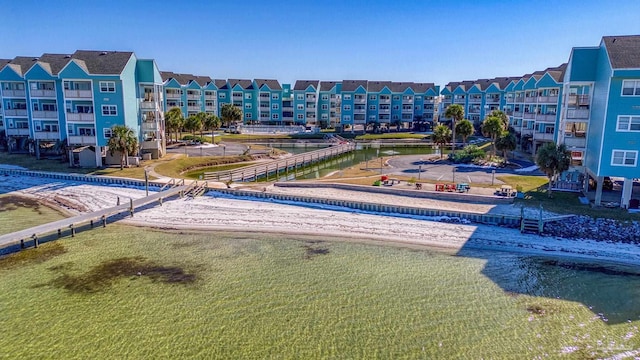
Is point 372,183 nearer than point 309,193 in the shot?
No

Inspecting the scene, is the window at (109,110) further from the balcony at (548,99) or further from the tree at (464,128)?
the balcony at (548,99)

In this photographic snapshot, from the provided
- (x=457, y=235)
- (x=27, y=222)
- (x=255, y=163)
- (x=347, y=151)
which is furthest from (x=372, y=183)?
(x=347, y=151)

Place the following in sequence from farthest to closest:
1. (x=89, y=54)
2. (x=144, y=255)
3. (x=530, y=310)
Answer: (x=89, y=54) → (x=144, y=255) → (x=530, y=310)


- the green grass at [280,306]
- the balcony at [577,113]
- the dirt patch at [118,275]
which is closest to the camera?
the green grass at [280,306]

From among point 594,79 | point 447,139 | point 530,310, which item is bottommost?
point 530,310

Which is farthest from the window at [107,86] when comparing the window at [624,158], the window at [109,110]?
the window at [624,158]

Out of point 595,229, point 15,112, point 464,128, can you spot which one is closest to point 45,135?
point 15,112

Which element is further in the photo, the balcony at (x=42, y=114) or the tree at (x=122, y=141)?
the balcony at (x=42, y=114)

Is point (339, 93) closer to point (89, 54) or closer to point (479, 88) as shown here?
point (479, 88)
